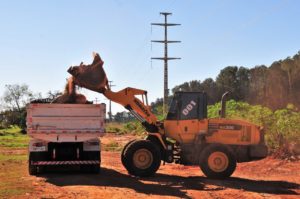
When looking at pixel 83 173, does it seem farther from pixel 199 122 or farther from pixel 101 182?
pixel 199 122

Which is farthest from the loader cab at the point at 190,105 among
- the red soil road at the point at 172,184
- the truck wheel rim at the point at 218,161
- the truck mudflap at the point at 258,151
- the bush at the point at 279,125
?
the bush at the point at 279,125

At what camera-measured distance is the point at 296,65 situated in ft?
201

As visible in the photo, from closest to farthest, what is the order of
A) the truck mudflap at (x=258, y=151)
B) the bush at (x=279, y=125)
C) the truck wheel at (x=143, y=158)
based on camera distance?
1. the truck wheel at (x=143, y=158)
2. the truck mudflap at (x=258, y=151)
3. the bush at (x=279, y=125)

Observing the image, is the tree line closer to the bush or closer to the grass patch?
the bush

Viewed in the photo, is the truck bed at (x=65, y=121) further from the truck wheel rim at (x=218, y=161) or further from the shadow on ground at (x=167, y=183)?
the truck wheel rim at (x=218, y=161)

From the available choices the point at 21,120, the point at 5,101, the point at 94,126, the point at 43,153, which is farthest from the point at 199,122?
the point at 5,101

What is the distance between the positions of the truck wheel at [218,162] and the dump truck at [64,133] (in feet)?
11.6

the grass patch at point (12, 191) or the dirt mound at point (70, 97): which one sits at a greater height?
the dirt mound at point (70, 97)

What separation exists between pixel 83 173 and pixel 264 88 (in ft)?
150

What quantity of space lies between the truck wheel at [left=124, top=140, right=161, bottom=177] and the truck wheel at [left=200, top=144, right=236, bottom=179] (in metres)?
1.54

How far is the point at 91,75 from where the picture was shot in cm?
1681

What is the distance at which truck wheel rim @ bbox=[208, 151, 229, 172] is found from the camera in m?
16.2

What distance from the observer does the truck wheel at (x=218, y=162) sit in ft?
53.1

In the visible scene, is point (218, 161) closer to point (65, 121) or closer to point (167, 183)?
point (167, 183)
